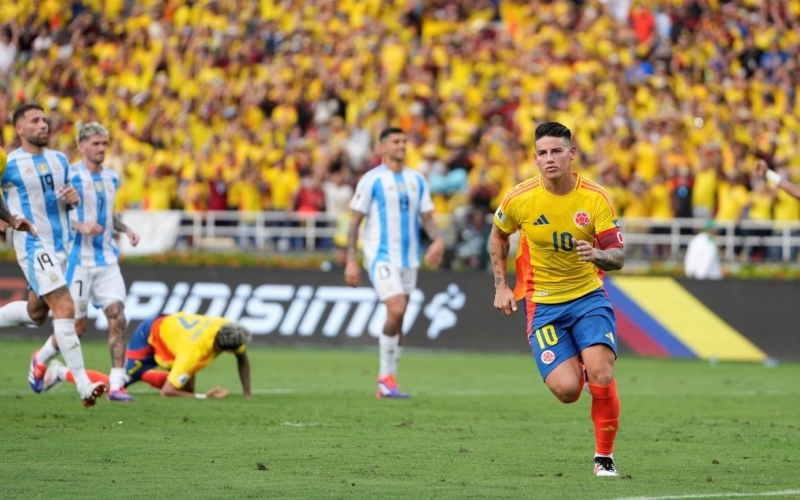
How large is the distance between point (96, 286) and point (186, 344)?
121 centimetres

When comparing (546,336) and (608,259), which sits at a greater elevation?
(608,259)

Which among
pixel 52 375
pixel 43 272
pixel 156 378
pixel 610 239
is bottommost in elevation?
pixel 156 378

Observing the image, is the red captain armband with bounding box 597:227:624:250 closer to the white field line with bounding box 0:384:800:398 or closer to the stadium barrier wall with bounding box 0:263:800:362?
the white field line with bounding box 0:384:800:398

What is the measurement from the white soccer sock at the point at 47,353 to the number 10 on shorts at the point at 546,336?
593 centimetres

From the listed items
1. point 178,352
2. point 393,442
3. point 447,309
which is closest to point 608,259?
point 393,442

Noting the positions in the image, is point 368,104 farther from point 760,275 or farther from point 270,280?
point 760,275

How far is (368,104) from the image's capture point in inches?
1119

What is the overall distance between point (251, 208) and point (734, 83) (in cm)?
996

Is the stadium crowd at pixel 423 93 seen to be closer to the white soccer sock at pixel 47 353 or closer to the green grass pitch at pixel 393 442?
the green grass pitch at pixel 393 442

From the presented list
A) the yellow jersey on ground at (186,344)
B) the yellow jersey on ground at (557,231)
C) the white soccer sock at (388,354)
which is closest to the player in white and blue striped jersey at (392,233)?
the white soccer sock at (388,354)

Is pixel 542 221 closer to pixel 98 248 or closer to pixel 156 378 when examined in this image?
pixel 98 248

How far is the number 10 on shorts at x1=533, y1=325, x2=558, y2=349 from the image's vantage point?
9.38 metres

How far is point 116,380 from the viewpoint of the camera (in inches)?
538

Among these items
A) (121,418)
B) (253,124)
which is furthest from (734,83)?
(121,418)
